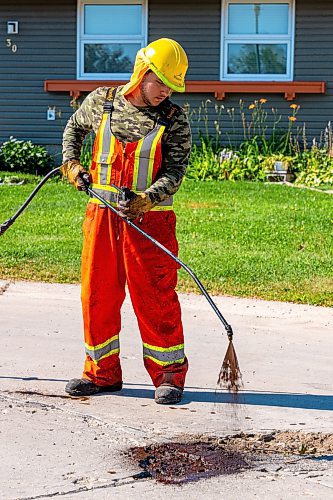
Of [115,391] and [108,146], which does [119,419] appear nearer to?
[115,391]

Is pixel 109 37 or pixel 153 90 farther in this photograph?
pixel 109 37

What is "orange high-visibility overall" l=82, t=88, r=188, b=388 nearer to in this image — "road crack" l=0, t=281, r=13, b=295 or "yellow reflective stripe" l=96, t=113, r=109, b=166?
"yellow reflective stripe" l=96, t=113, r=109, b=166

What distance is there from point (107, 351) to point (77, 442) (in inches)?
34.5

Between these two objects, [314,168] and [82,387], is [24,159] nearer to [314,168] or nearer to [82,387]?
[314,168]

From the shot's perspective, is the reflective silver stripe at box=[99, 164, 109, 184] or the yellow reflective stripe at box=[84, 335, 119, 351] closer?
the reflective silver stripe at box=[99, 164, 109, 184]

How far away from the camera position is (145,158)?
17.2 feet

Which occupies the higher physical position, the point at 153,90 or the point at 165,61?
the point at 165,61

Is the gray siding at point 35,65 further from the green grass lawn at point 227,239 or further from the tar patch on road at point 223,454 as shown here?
the tar patch on road at point 223,454

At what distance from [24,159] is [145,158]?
35.8 feet

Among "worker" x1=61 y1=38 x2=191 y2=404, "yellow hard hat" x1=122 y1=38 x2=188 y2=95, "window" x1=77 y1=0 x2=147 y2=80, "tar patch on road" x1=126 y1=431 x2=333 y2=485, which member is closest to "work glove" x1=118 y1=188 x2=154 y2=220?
"worker" x1=61 y1=38 x2=191 y2=404

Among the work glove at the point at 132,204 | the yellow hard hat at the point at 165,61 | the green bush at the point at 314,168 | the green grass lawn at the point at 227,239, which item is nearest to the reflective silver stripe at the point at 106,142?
the work glove at the point at 132,204

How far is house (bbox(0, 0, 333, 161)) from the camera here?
1692 cm

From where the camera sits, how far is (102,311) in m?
5.43

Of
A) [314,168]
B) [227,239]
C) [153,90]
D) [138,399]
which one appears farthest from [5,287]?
[314,168]
